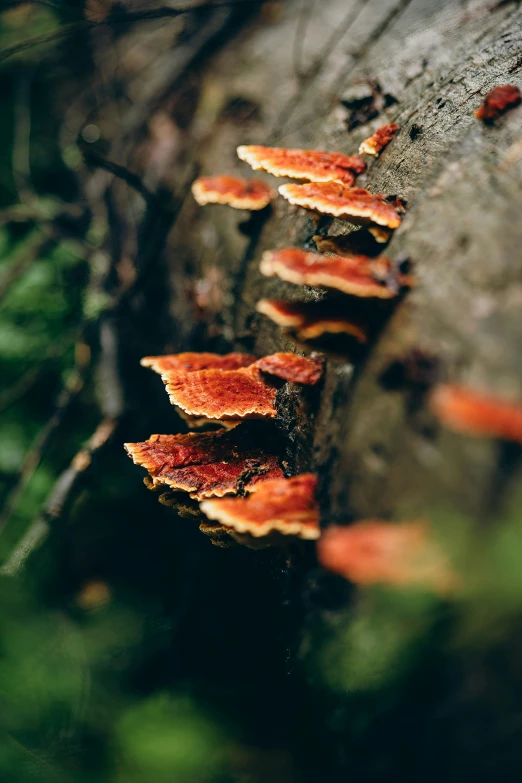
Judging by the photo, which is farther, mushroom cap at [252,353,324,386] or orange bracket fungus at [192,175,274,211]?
orange bracket fungus at [192,175,274,211]

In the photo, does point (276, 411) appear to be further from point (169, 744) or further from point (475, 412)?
point (169, 744)

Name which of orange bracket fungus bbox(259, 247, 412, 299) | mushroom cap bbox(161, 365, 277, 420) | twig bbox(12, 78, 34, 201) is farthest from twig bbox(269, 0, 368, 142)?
twig bbox(12, 78, 34, 201)

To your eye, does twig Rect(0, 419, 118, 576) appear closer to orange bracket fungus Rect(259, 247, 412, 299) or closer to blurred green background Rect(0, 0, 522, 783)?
blurred green background Rect(0, 0, 522, 783)

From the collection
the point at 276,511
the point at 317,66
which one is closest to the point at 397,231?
the point at 276,511

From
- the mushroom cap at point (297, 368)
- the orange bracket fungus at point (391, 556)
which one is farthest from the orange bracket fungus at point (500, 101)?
the orange bracket fungus at point (391, 556)

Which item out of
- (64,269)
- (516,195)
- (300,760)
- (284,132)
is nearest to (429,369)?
(516,195)

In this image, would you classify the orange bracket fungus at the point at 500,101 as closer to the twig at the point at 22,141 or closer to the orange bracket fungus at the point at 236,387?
the orange bracket fungus at the point at 236,387

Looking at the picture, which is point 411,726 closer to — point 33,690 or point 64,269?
point 33,690
